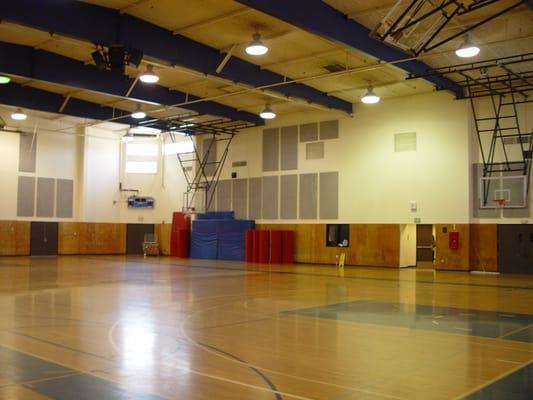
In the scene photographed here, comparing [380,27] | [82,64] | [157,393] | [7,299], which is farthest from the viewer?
[82,64]

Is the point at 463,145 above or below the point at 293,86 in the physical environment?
below

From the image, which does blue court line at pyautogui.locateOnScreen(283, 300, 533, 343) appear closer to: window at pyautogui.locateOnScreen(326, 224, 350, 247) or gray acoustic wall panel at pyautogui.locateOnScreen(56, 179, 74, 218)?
window at pyautogui.locateOnScreen(326, 224, 350, 247)

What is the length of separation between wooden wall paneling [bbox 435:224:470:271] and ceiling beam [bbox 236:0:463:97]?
23.6ft

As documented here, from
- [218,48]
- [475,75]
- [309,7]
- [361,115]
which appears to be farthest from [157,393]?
[361,115]

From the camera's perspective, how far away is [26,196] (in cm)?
2880

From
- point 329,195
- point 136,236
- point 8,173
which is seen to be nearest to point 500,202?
point 329,195

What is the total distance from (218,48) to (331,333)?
12219 mm

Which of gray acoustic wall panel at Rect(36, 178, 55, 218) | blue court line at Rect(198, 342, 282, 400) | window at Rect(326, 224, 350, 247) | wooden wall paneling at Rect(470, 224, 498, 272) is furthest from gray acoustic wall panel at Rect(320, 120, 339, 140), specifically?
blue court line at Rect(198, 342, 282, 400)

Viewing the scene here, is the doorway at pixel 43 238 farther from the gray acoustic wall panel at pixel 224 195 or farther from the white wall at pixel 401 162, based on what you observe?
the white wall at pixel 401 162

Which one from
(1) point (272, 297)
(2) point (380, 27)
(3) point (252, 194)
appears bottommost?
(1) point (272, 297)

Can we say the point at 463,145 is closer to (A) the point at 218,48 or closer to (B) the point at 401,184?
(B) the point at 401,184

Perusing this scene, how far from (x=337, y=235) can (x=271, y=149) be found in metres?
5.63

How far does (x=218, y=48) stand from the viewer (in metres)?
17.5

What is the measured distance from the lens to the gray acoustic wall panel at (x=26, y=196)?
28.5 metres
